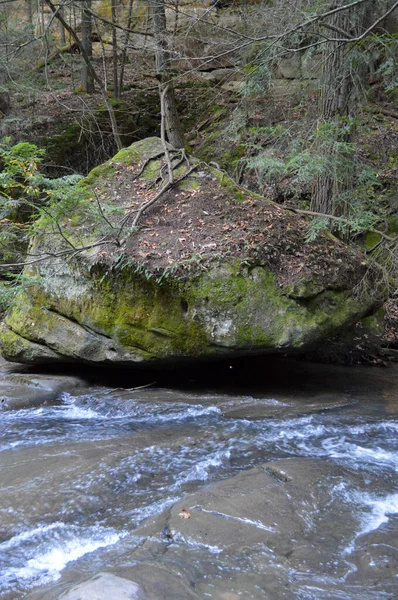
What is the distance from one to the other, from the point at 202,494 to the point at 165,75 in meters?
8.61

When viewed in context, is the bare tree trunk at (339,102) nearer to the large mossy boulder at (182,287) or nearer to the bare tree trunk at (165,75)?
the large mossy boulder at (182,287)

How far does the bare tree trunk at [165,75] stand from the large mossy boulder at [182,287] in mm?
3052

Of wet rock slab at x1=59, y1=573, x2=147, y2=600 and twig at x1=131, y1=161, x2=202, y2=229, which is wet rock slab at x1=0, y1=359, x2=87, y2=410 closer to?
twig at x1=131, y1=161, x2=202, y2=229

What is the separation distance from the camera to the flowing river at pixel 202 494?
320 centimetres

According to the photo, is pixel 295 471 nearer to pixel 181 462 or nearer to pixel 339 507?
pixel 339 507

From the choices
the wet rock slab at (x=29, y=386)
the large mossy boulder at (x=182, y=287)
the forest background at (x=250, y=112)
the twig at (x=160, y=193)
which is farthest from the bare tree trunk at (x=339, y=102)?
the wet rock slab at (x=29, y=386)

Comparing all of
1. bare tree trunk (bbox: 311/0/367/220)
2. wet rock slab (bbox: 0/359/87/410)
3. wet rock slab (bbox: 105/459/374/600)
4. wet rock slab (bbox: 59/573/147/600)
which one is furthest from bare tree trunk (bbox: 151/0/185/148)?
wet rock slab (bbox: 59/573/147/600)

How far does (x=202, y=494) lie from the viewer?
4.14m

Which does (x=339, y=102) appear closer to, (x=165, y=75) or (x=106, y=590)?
(x=165, y=75)

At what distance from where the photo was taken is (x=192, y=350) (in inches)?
271

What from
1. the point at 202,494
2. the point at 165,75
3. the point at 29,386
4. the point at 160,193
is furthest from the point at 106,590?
the point at 165,75

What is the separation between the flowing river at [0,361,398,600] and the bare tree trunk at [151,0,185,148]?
19.2 feet

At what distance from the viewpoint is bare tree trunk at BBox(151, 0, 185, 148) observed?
364 inches

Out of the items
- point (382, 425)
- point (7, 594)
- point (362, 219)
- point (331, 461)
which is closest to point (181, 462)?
point (331, 461)
